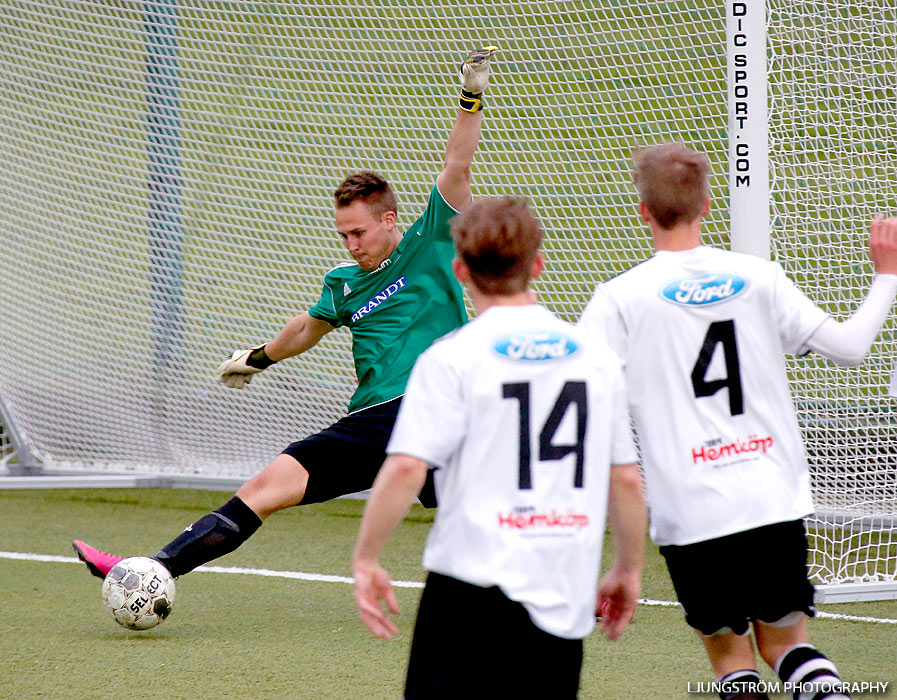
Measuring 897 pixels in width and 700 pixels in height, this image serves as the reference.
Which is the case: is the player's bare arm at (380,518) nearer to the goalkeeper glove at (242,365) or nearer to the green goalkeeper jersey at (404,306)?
the green goalkeeper jersey at (404,306)

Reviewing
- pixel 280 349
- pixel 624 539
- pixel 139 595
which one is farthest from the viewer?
pixel 280 349

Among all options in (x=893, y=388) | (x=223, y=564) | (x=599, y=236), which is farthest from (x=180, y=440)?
(x=893, y=388)

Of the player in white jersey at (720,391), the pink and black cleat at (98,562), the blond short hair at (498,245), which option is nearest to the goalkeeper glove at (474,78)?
the player in white jersey at (720,391)

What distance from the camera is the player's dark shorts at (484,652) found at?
215 centimetres

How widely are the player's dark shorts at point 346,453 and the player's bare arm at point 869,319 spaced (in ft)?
6.18

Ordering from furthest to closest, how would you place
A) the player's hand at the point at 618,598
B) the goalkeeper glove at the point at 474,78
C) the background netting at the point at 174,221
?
the background netting at the point at 174,221, the goalkeeper glove at the point at 474,78, the player's hand at the point at 618,598

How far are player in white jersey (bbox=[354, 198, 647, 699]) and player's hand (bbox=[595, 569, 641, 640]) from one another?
146 mm

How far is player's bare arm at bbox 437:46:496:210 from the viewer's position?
3.61 m

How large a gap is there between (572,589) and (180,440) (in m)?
5.14

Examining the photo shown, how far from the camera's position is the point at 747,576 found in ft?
8.79

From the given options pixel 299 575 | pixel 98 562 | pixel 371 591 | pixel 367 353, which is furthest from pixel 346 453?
pixel 371 591

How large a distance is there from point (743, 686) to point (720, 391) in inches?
27.1

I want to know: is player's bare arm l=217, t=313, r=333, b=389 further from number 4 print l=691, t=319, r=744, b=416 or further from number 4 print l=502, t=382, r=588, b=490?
number 4 print l=502, t=382, r=588, b=490

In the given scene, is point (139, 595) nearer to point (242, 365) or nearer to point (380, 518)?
point (242, 365)
